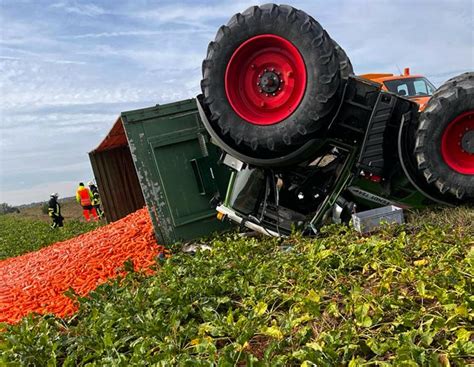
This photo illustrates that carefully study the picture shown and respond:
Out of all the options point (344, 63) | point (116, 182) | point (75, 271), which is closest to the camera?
point (344, 63)

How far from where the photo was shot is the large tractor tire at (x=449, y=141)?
4.32 metres

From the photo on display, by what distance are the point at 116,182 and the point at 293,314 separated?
841cm

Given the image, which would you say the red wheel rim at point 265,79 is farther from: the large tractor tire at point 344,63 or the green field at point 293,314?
the green field at point 293,314

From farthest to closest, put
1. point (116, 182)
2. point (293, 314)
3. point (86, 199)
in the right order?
point (86, 199) < point (116, 182) < point (293, 314)

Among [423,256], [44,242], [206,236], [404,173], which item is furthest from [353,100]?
[44,242]

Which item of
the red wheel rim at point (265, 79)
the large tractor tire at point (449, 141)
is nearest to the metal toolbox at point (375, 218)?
the large tractor tire at point (449, 141)

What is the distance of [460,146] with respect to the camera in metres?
4.46

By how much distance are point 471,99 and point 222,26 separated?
255 cm

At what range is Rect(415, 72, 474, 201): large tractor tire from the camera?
14.2 feet

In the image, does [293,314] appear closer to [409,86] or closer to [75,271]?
[75,271]

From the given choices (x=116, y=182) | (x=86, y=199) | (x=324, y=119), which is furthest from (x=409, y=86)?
(x=86, y=199)

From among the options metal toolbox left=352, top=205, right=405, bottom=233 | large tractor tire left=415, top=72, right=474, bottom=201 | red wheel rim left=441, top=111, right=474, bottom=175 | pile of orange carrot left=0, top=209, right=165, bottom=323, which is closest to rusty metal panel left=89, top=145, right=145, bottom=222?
pile of orange carrot left=0, top=209, right=165, bottom=323

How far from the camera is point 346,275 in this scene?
3164mm

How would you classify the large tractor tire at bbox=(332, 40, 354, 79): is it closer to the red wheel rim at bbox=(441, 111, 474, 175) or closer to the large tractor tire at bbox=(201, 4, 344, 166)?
the large tractor tire at bbox=(201, 4, 344, 166)
